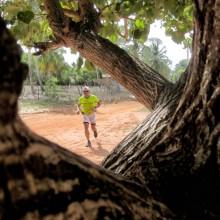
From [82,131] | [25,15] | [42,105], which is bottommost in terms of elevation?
[82,131]

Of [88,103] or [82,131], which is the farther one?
[82,131]

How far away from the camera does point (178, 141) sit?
4.79 ft

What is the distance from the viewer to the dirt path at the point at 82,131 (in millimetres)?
12641

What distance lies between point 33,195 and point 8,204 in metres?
0.05

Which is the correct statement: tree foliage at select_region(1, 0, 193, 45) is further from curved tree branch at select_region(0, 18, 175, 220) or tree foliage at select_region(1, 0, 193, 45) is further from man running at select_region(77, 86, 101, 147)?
man running at select_region(77, 86, 101, 147)

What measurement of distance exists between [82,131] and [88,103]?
660 cm

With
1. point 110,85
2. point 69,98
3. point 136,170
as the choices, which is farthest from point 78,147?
point 110,85

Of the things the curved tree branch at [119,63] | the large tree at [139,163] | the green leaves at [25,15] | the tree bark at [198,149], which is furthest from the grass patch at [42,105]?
the tree bark at [198,149]

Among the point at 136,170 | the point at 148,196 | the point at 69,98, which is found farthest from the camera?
the point at 69,98

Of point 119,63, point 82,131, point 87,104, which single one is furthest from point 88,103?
point 119,63

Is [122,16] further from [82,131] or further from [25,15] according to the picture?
[82,131]

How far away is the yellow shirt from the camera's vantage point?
415 inches

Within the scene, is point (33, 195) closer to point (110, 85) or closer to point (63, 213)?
point (63, 213)

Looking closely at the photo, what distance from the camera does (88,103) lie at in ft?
34.8
